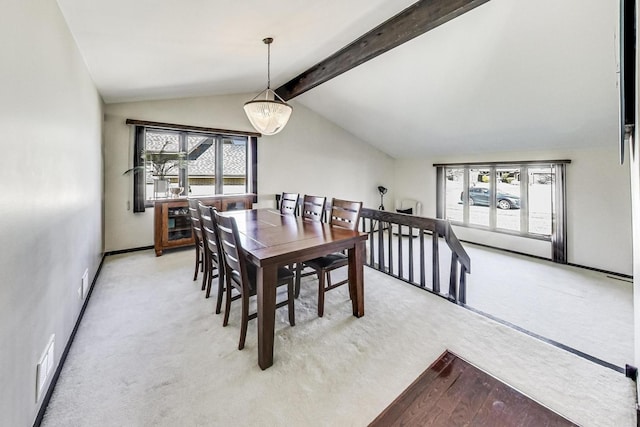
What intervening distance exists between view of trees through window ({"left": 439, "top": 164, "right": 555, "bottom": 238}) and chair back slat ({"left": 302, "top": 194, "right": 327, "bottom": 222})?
14.0 feet

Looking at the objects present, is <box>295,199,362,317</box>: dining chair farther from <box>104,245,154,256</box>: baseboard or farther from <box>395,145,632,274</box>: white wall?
<box>395,145,632,274</box>: white wall

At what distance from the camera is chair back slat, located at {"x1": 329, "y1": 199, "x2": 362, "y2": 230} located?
2641 mm

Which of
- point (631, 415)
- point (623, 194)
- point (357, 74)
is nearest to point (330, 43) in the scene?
point (357, 74)

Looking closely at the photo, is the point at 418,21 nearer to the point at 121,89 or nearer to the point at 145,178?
the point at 121,89

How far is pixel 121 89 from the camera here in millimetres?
3512

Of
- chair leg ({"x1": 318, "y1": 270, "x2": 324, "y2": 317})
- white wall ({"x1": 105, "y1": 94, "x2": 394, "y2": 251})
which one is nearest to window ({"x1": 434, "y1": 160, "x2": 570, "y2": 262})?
white wall ({"x1": 105, "y1": 94, "x2": 394, "y2": 251})

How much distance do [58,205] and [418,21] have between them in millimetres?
3393

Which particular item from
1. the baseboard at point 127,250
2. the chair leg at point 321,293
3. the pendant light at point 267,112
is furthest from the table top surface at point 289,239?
the baseboard at point 127,250

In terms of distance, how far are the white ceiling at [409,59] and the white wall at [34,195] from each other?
55 centimetres

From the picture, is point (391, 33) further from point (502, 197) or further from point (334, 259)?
point (502, 197)

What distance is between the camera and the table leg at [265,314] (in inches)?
69.0

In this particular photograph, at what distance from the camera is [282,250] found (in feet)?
6.25

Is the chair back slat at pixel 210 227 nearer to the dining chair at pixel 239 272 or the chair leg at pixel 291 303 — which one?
the dining chair at pixel 239 272

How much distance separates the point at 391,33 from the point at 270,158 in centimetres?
330
